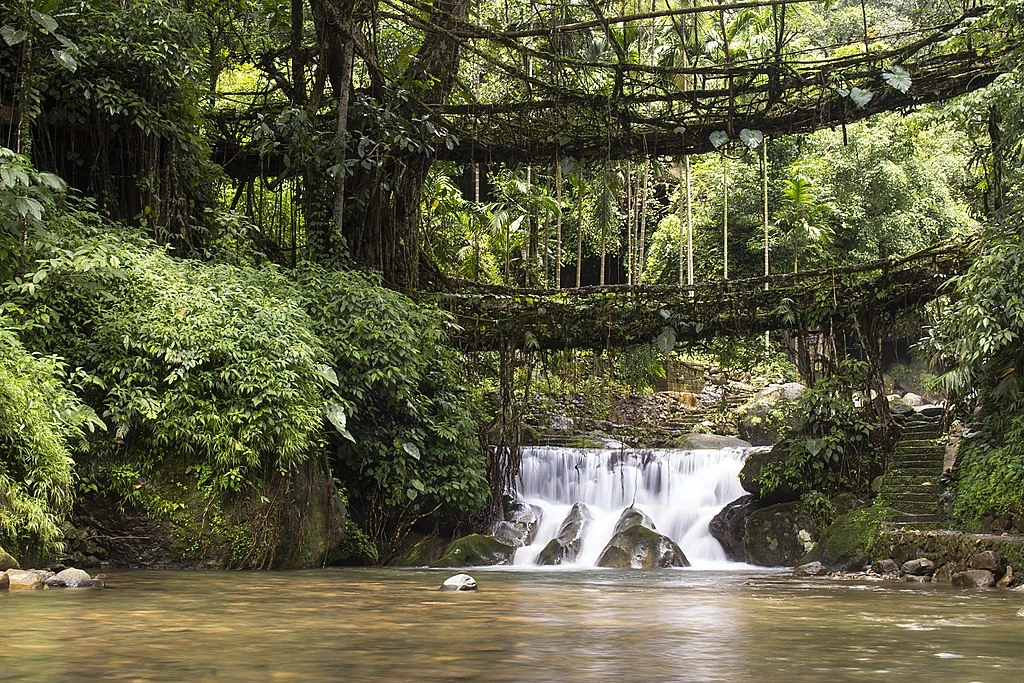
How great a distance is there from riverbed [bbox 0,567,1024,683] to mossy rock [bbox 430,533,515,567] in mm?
3186

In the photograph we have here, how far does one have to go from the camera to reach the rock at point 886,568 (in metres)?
9.98

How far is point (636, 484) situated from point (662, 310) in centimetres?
317

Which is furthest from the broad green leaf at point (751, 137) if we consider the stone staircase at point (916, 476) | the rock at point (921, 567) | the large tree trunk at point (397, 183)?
the rock at point (921, 567)

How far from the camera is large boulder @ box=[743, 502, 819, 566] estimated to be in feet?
42.2

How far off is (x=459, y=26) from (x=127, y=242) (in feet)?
15.7

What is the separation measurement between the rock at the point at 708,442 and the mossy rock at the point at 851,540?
26.5 ft

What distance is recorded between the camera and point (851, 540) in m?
11.1

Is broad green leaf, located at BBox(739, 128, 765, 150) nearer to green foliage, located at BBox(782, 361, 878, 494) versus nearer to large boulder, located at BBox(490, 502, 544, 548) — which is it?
green foliage, located at BBox(782, 361, 878, 494)

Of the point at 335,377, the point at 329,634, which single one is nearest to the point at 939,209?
the point at 335,377

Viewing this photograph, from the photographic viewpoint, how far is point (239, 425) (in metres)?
9.48

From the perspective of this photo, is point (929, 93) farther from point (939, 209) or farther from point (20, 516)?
point (939, 209)

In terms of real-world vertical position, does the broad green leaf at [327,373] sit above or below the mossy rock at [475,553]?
above

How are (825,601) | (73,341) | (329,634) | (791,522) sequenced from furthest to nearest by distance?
1. (791,522)
2. (73,341)
3. (825,601)
4. (329,634)

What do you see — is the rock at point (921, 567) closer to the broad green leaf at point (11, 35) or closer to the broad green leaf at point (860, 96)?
the broad green leaf at point (860, 96)
